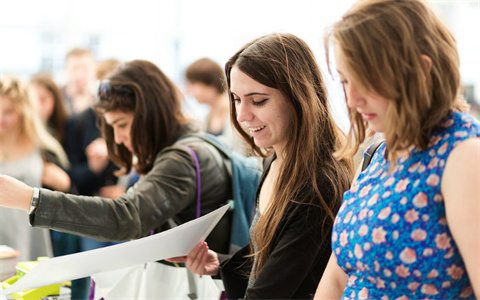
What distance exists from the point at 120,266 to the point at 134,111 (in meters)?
0.68

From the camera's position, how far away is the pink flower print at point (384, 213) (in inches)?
38.2

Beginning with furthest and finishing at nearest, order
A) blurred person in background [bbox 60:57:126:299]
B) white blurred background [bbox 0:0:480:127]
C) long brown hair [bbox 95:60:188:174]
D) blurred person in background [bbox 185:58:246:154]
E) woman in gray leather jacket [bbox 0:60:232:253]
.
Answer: white blurred background [bbox 0:0:480:127]
blurred person in background [bbox 185:58:246:154]
blurred person in background [bbox 60:57:126:299]
long brown hair [bbox 95:60:188:174]
woman in gray leather jacket [bbox 0:60:232:253]

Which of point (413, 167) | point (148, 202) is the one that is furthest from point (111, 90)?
point (413, 167)

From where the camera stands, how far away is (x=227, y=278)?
1.61m

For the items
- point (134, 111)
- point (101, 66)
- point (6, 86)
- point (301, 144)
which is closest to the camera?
point (301, 144)

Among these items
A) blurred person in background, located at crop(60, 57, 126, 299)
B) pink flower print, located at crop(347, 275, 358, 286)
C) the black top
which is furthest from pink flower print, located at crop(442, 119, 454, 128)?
blurred person in background, located at crop(60, 57, 126, 299)

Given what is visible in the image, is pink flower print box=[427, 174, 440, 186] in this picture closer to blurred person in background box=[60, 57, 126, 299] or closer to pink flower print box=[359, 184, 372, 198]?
pink flower print box=[359, 184, 372, 198]

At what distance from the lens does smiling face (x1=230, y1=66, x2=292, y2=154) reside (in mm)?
1434

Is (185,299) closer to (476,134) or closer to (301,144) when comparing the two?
(301,144)

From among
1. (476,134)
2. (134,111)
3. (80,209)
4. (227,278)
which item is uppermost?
(476,134)

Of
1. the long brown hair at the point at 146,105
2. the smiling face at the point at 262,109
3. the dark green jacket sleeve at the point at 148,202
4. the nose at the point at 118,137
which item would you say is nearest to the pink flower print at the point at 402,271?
the smiling face at the point at 262,109

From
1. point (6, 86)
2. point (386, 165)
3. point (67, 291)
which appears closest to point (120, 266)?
point (67, 291)

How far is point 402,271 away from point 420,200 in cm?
13

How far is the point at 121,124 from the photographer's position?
2.08 metres
